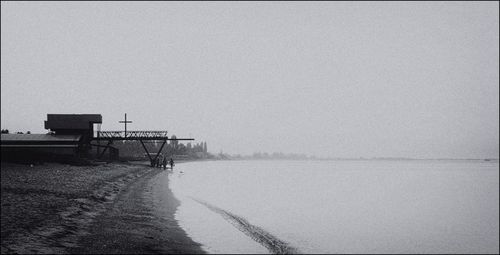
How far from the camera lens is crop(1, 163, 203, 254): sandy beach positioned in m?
11.6

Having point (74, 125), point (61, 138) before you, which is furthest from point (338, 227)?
point (74, 125)

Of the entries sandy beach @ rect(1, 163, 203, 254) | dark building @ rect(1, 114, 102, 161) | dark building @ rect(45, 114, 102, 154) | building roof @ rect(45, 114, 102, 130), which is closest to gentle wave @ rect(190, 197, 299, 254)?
sandy beach @ rect(1, 163, 203, 254)

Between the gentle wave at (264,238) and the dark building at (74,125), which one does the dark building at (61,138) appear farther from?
the gentle wave at (264,238)

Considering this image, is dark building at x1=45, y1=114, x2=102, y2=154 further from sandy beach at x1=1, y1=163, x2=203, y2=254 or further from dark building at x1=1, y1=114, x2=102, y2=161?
sandy beach at x1=1, y1=163, x2=203, y2=254

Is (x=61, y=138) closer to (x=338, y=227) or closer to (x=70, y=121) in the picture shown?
(x=70, y=121)

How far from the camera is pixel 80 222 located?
→ 14.7 meters

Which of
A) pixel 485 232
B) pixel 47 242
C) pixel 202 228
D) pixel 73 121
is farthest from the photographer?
pixel 73 121

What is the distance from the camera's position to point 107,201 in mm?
20875

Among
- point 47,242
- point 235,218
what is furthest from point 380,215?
point 47,242

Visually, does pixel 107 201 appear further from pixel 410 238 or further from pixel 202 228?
pixel 410 238

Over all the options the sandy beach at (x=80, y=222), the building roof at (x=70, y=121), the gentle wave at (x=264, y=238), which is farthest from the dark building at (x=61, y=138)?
the gentle wave at (x=264, y=238)

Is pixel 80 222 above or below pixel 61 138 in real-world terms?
below

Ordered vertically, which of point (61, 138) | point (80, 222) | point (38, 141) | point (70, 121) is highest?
point (70, 121)

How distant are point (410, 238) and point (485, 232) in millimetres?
8718
